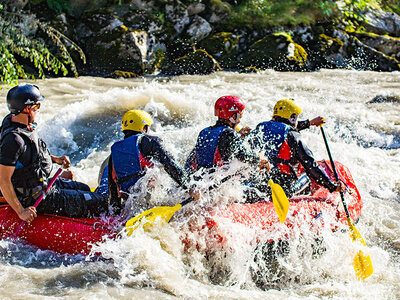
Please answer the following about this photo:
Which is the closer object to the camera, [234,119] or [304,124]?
[234,119]

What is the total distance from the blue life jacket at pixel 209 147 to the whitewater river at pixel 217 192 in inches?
13.5

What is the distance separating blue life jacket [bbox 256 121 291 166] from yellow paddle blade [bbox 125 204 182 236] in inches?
51.1

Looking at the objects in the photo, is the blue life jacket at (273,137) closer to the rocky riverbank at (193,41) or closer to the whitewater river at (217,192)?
the whitewater river at (217,192)

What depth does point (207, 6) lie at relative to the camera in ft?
54.3

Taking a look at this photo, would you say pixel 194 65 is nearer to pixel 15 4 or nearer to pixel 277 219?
pixel 15 4

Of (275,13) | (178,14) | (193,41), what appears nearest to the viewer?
(193,41)

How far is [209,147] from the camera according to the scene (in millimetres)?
4496

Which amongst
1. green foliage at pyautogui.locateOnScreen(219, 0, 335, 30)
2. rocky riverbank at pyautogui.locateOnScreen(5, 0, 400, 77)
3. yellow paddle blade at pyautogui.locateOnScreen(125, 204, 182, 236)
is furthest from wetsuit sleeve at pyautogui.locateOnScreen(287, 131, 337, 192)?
green foliage at pyautogui.locateOnScreen(219, 0, 335, 30)

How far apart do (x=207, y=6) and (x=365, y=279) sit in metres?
14.0

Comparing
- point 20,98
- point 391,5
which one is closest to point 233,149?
point 20,98

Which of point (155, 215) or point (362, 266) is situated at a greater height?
point (155, 215)

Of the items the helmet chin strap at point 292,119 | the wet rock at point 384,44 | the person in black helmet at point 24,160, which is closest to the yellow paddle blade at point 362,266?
the helmet chin strap at point 292,119

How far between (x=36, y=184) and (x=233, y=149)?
6.32 feet

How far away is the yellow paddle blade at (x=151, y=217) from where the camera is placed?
4043 mm
